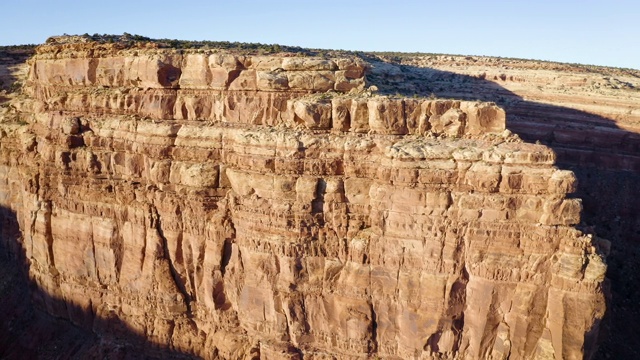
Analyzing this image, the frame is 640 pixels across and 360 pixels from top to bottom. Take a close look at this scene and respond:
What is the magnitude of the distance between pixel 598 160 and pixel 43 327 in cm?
4038

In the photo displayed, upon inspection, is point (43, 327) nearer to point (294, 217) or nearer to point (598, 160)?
point (294, 217)

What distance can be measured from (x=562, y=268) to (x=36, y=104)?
30819 millimetres

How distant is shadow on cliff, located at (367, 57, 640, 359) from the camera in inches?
1298

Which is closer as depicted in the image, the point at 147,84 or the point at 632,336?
the point at 147,84

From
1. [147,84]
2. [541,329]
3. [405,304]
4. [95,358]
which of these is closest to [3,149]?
[147,84]

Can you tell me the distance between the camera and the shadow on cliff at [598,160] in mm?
32969

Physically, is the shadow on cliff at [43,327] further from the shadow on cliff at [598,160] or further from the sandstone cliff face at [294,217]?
the shadow on cliff at [598,160]

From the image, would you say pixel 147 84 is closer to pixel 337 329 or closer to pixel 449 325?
pixel 337 329

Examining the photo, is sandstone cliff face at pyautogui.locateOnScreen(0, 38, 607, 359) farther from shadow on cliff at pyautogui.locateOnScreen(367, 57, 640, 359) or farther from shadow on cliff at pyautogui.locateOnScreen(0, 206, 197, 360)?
shadow on cliff at pyautogui.locateOnScreen(367, 57, 640, 359)

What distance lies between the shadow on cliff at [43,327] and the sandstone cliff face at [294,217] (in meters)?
0.45

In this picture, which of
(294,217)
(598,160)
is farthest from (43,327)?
(598,160)

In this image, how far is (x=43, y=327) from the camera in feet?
98.3

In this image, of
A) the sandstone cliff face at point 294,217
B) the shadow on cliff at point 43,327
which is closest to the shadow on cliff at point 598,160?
the sandstone cliff face at point 294,217

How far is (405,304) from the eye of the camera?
2102 cm
